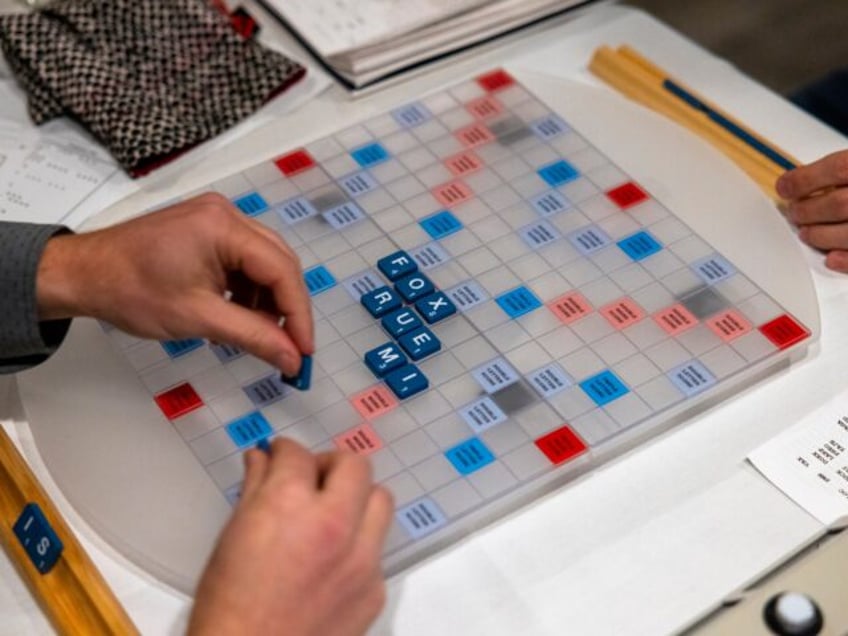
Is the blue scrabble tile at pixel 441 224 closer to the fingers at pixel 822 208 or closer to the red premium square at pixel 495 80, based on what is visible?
the red premium square at pixel 495 80

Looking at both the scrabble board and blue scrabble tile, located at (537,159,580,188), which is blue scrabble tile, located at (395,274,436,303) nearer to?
the scrabble board

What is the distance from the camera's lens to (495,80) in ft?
3.75

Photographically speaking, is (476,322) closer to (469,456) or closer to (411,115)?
(469,456)

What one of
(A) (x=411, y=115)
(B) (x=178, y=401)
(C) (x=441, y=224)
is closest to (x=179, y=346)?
(B) (x=178, y=401)

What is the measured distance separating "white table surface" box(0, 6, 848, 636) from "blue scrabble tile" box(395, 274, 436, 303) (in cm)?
21

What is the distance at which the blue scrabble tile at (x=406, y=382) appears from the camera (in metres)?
0.85

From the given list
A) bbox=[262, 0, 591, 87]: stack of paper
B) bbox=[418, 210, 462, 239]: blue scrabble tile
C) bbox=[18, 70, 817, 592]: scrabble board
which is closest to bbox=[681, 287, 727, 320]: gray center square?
bbox=[18, 70, 817, 592]: scrabble board

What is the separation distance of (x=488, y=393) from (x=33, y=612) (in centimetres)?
36

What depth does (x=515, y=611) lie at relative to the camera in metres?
0.75

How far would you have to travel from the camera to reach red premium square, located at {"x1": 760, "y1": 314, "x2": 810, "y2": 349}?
90cm

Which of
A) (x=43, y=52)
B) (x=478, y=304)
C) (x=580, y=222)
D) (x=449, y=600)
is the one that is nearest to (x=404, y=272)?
(x=478, y=304)

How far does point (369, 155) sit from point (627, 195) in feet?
0.81

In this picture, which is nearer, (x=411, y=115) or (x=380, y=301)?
(x=380, y=301)

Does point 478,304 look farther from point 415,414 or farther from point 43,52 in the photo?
point 43,52
